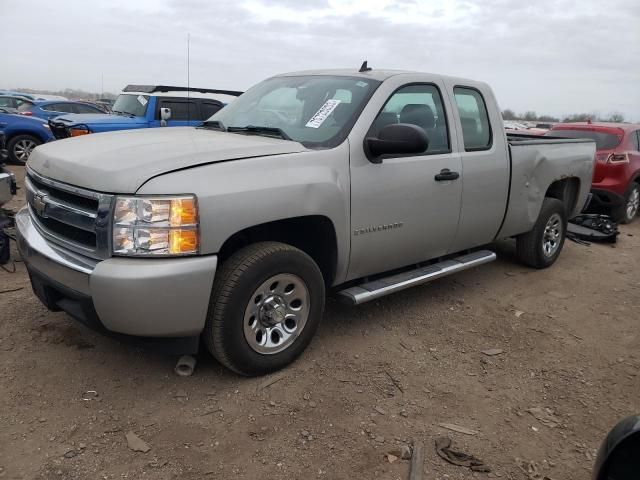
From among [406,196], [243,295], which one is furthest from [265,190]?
[406,196]

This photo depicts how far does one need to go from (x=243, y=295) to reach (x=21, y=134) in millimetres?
10677

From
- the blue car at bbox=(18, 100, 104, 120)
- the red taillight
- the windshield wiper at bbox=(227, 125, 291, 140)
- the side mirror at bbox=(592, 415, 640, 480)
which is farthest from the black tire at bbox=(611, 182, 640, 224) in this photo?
the blue car at bbox=(18, 100, 104, 120)

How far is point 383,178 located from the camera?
3576mm

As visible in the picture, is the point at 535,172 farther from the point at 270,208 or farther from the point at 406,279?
the point at 270,208

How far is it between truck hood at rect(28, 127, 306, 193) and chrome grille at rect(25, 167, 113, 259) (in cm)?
5

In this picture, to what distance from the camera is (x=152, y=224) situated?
8.64 feet

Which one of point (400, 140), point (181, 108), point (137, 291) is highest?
point (181, 108)

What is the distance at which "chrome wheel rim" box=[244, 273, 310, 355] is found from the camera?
308 centimetres

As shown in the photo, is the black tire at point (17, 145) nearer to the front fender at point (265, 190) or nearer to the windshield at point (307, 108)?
the windshield at point (307, 108)

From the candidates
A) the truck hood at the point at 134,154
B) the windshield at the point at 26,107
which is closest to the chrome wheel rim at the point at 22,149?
the windshield at the point at 26,107

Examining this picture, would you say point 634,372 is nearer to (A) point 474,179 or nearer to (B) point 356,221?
(A) point 474,179

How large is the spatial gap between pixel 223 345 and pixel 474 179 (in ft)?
8.16

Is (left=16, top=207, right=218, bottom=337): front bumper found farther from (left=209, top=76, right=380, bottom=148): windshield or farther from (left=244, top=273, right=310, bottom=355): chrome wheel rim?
(left=209, top=76, right=380, bottom=148): windshield

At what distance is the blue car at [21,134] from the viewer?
11227 mm
